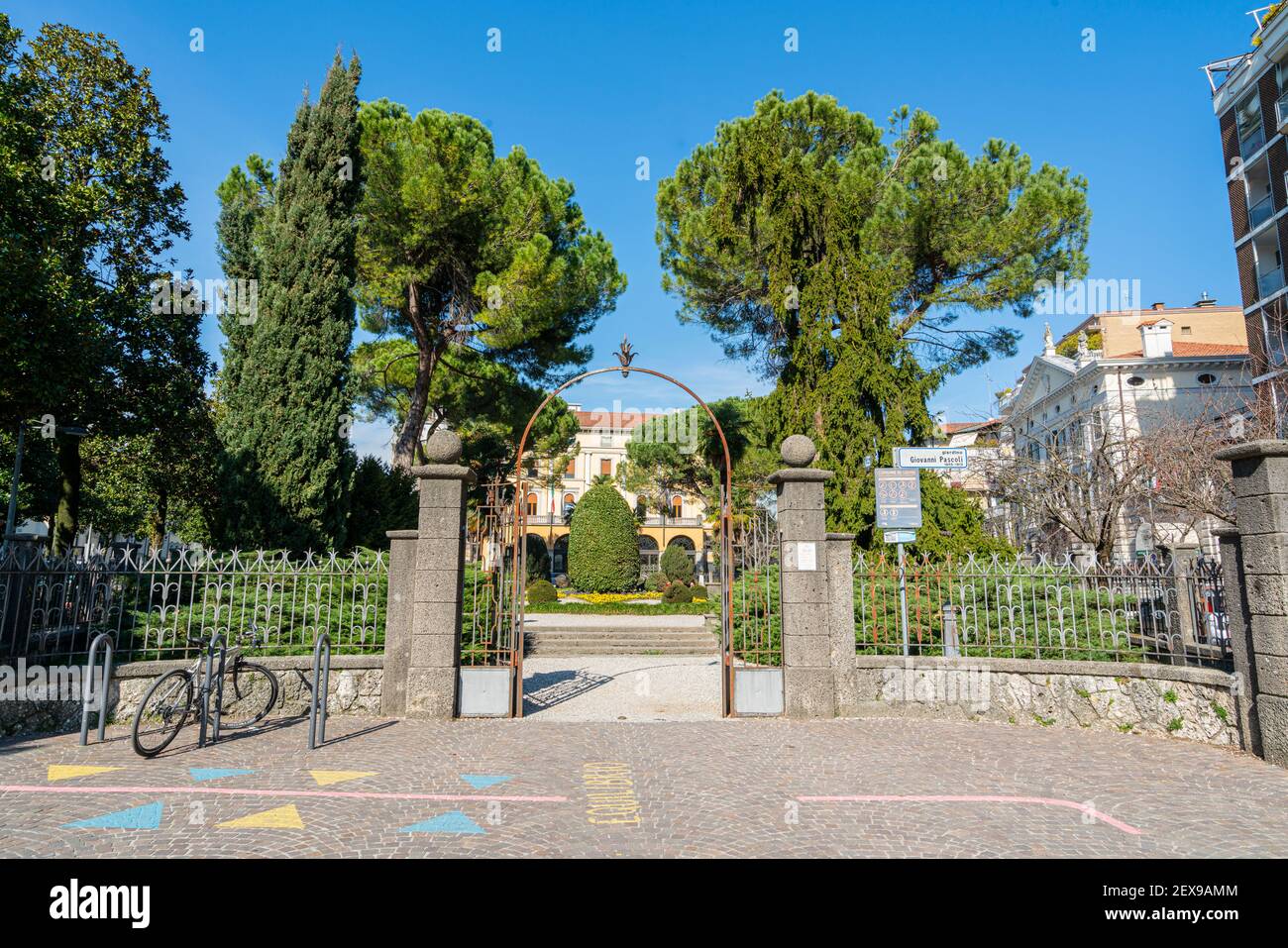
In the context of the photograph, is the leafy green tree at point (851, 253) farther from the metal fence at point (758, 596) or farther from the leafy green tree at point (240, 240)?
the leafy green tree at point (240, 240)

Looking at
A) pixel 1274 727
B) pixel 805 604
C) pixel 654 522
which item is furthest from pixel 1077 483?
pixel 654 522

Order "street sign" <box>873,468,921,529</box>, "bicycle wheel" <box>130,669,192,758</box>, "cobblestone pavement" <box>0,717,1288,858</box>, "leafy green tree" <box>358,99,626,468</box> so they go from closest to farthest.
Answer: "cobblestone pavement" <box>0,717,1288,858</box>
"bicycle wheel" <box>130,669,192,758</box>
"street sign" <box>873,468,921,529</box>
"leafy green tree" <box>358,99,626,468</box>

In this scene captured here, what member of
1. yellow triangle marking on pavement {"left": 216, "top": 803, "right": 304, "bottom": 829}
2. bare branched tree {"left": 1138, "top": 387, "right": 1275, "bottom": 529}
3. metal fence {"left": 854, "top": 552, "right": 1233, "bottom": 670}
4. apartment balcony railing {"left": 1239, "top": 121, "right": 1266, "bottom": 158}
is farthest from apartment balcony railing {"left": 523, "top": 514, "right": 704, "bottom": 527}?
yellow triangle marking on pavement {"left": 216, "top": 803, "right": 304, "bottom": 829}

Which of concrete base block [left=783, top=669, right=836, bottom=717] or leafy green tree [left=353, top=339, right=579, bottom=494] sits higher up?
leafy green tree [left=353, top=339, right=579, bottom=494]

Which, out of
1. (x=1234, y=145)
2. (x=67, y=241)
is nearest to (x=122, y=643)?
(x=67, y=241)

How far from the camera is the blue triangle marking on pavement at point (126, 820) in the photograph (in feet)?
14.1

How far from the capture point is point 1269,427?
50.8ft

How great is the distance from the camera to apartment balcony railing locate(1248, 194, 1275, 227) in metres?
23.5

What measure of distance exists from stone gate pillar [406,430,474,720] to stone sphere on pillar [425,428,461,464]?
0.01 m

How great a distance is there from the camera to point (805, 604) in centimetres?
788

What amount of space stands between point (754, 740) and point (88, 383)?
13.0 meters

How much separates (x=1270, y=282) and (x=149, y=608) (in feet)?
107

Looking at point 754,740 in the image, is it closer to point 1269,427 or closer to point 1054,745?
point 1054,745

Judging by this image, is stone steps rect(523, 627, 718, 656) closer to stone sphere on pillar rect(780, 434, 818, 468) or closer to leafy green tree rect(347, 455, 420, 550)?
leafy green tree rect(347, 455, 420, 550)
